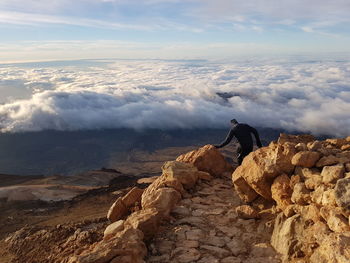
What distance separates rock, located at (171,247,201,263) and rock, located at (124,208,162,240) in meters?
0.87

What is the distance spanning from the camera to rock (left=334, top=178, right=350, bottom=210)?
686 centimetres

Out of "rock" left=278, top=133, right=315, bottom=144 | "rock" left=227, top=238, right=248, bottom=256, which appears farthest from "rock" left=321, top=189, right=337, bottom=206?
"rock" left=278, top=133, right=315, bottom=144

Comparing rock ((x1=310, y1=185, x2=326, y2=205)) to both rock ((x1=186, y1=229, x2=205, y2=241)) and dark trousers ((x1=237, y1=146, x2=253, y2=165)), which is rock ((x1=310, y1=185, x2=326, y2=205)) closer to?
rock ((x1=186, y1=229, x2=205, y2=241))

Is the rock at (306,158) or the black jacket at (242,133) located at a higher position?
the rock at (306,158)

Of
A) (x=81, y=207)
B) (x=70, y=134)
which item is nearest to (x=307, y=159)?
(x=81, y=207)

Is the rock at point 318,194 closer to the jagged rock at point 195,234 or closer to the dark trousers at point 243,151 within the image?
the jagged rock at point 195,234

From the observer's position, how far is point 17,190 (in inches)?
1085

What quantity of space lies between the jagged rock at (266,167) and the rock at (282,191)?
25 cm

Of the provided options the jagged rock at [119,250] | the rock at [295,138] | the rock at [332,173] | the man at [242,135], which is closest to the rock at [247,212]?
the rock at [332,173]

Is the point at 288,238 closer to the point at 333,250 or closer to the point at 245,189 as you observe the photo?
the point at 333,250

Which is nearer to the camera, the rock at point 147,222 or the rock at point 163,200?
the rock at point 147,222

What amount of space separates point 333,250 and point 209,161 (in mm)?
8345

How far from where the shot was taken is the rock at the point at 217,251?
8188mm

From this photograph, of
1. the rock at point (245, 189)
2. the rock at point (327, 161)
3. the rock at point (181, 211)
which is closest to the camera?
the rock at point (327, 161)
